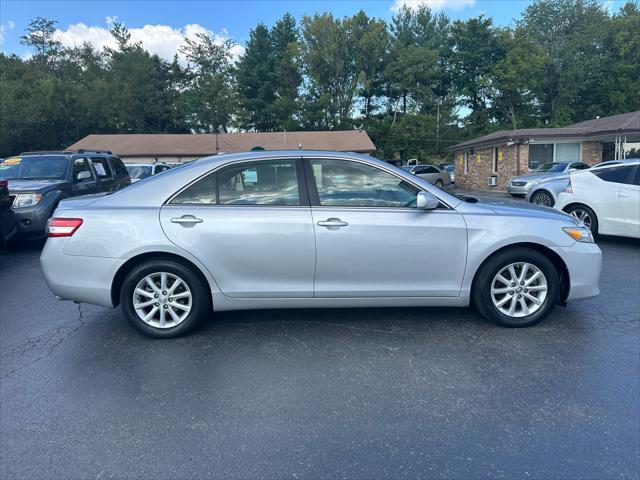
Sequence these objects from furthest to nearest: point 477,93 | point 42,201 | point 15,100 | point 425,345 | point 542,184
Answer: point 477,93 → point 15,100 → point 542,184 → point 42,201 → point 425,345

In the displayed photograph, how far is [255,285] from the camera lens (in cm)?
393

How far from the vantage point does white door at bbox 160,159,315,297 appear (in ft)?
12.6

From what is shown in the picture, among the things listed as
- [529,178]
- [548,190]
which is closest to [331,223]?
[548,190]

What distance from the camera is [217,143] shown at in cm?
3631

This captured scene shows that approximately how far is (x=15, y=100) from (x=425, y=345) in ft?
170

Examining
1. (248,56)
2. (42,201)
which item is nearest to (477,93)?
(248,56)

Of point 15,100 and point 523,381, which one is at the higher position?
point 15,100

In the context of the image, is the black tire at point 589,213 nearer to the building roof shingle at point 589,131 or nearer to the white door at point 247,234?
the white door at point 247,234

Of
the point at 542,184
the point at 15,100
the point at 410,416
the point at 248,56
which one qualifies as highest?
the point at 248,56

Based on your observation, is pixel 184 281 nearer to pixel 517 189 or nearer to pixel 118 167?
pixel 118 167

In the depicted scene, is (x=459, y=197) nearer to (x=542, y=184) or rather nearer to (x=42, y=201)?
(x=42, y=201)

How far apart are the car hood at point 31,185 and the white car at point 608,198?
9.11 m

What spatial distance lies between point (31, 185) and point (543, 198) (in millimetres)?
10893

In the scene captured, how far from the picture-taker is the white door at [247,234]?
3846 mm
